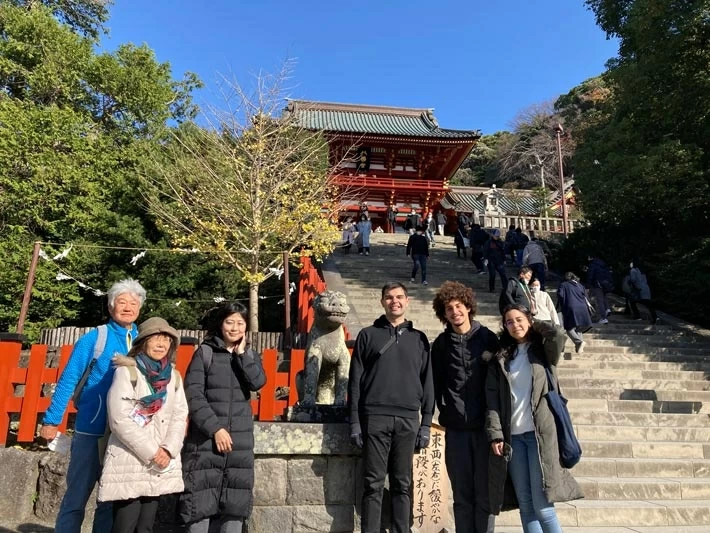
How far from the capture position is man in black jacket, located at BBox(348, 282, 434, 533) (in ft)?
8.55

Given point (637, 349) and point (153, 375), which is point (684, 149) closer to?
point (637, 349)

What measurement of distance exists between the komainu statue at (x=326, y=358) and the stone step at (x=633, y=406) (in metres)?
3.62

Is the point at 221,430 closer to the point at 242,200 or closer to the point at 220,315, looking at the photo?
the point at 220,315

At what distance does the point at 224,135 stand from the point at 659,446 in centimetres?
1032

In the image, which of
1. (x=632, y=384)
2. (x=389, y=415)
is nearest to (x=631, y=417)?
(x=632, y=384)

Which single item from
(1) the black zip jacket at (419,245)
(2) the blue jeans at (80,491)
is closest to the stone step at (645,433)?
(2) the blue jeans at (80,491)

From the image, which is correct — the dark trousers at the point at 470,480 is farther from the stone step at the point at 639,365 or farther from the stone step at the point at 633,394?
the stone step at the point at 639,365

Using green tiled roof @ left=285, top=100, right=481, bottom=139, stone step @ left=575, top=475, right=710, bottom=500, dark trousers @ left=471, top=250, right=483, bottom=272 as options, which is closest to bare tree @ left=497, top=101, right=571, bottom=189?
green tiled roof @ left=285, top=100, right=481, bottom=139

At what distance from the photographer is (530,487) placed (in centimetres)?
252

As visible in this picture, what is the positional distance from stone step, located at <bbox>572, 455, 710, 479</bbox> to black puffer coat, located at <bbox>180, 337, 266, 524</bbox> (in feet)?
11.0

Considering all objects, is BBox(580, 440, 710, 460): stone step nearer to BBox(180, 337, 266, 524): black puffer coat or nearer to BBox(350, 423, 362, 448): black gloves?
BBox(350, 423, 362, 448): black gloves

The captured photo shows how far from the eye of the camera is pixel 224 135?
11.2 meters

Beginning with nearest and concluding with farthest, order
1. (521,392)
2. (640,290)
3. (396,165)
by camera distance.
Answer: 1. (521,392)
2. (640,290)
3. (396,165)

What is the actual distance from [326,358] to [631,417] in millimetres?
4132
